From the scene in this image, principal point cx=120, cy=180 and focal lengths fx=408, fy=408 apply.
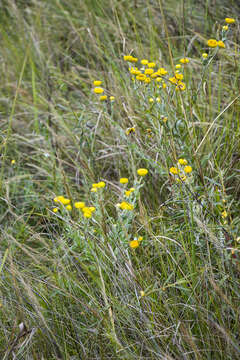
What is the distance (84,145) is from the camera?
79.4 inches

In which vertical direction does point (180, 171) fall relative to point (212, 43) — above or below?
below

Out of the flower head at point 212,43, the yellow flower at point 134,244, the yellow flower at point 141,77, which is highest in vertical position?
the flower head at point 212,43

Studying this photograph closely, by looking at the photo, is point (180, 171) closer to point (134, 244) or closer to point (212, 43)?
point (134, 244)

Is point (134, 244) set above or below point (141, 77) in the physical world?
below

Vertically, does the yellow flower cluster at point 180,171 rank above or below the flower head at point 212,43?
below

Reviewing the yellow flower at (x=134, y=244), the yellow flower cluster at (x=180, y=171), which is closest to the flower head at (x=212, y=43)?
the yellow flower cluster at (x=180, y=171)

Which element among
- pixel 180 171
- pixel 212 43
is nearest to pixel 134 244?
pixel 180 171

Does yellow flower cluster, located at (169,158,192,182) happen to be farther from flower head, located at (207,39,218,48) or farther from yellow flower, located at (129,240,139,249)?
flower head, located at (207,39,218,48)

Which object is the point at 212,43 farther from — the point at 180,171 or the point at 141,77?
the point at 180,171

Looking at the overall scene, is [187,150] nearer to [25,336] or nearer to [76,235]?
[76,235]

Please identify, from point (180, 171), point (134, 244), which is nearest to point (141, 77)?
point (180, 171)

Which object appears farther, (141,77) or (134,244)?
(141,77)

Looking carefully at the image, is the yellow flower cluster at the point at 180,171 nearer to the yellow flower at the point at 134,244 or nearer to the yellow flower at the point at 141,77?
the yellow flower at the point at 134,244

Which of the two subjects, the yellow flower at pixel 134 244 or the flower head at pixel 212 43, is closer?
the yellow flower at pixel 134 244
